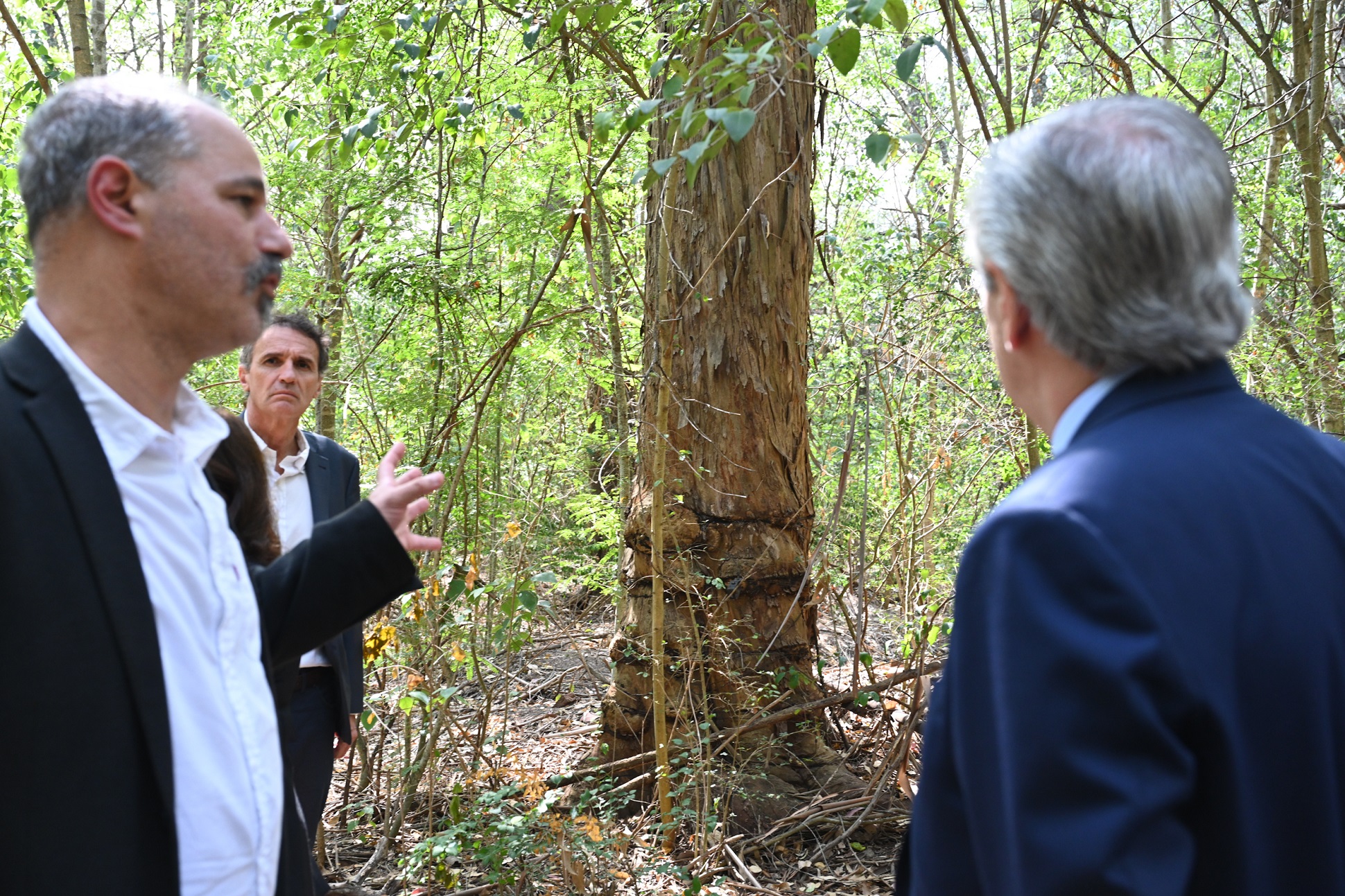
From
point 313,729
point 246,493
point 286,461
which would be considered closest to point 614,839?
point 313,729

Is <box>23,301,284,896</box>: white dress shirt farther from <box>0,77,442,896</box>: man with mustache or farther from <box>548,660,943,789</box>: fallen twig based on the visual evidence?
<box>548,660,943,789</box>: fallen twig

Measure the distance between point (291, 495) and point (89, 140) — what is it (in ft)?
6.69

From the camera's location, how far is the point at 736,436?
4309 mm

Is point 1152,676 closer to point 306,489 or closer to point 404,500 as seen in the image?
point 404,500

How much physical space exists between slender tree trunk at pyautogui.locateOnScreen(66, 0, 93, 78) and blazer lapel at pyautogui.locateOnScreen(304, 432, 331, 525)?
2.31m

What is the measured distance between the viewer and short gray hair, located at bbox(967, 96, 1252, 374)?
1146mm

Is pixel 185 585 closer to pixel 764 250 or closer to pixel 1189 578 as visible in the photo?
pixel 1189 578

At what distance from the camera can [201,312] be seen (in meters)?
1.52

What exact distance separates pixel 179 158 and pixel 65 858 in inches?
38.0

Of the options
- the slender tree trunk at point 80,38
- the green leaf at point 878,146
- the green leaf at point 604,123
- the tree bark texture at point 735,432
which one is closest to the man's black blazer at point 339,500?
the tree bark texture at point 735,432

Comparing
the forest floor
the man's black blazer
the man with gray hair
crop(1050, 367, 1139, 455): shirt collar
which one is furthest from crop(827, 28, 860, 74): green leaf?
the forest floor

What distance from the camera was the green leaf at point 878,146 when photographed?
210cm

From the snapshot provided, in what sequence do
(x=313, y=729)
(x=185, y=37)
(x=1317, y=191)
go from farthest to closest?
(x=185, y=37) → (x=1317, y=191) → (x=313, y=729)

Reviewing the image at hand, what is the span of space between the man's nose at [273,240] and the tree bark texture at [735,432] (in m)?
2.56
